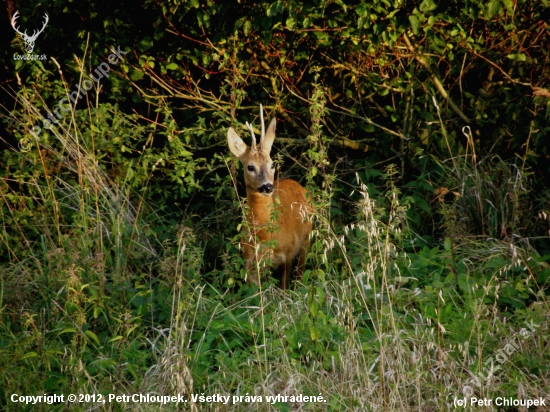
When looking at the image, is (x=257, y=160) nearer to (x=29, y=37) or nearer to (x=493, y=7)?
(x=493, y=7)

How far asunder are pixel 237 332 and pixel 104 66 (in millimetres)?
3496

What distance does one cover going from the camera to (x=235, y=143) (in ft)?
22.0

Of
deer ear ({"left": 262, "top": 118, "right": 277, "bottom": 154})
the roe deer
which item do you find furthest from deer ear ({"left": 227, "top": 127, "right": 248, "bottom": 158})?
deer ear ({"left": 262, "top": 118, "right": 277, "bottom": 154})

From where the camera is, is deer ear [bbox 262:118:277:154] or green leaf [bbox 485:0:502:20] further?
deer ear [bbox 262:118:277:154]

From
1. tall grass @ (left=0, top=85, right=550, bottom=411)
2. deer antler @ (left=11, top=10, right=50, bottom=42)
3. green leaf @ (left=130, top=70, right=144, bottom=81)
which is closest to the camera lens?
tall grass @ (left=0, top=85, right=550, bottom=411)

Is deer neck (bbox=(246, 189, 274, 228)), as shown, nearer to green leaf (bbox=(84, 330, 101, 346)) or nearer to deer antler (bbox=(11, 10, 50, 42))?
green leaf (bbox=(84, 330, 101, 346))

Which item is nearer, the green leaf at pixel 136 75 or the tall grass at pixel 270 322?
the tall grass at pixel 270 322

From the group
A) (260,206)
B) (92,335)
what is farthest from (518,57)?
(92,335)

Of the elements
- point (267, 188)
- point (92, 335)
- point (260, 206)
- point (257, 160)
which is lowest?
point (92, 335)

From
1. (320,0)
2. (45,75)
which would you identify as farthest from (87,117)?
(320,0)

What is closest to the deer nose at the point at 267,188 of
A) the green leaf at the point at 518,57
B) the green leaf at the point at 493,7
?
the green leaf at the point at 493,7

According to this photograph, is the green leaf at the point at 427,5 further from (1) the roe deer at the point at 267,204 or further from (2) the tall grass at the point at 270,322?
(1) the roe deer at the point at 267,204

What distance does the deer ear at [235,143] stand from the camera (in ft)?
21.7

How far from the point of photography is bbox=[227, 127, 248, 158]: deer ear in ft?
21.7
